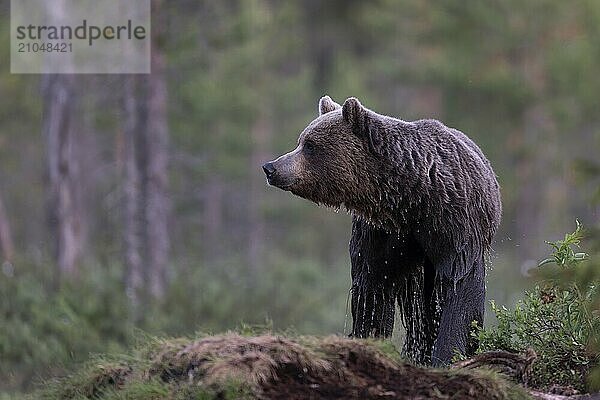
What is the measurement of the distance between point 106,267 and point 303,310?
3939mm

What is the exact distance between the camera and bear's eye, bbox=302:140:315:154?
6.54 m

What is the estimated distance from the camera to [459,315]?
20.9 feet

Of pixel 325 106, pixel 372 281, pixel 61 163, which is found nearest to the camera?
pixel 372 281

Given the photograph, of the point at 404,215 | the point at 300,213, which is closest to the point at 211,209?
the point at 300,213

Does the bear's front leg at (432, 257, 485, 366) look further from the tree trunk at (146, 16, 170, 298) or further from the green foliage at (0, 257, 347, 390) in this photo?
the tree trunk at (146, 16, 170, 298)

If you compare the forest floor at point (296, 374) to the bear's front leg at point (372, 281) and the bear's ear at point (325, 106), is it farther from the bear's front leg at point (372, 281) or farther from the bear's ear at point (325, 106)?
the bear's ear at point (325, 106)

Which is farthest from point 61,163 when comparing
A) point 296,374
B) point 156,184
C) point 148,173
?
point 296,374

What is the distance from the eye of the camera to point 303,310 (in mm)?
19156

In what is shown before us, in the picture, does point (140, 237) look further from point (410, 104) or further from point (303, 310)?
point (410, 104)

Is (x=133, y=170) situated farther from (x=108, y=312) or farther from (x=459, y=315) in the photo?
(x=459, y=315)

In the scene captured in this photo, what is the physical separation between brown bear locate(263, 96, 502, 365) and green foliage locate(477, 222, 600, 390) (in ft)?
0.90

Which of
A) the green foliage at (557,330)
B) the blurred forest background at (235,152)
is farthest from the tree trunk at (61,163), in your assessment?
the green foliage at (557,330)

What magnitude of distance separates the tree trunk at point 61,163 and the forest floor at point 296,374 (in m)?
13.1

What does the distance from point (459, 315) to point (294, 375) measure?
175 centimetres
